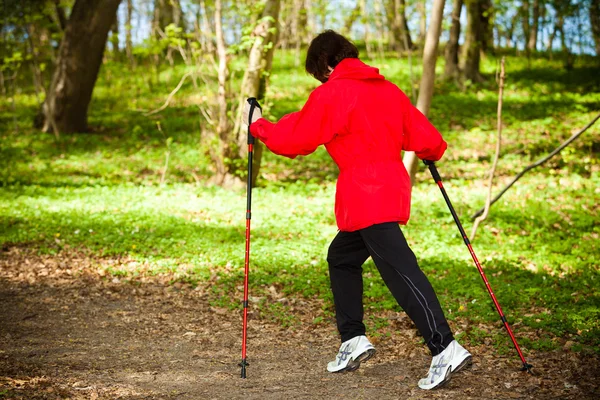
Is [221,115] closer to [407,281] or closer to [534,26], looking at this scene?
[407,281]

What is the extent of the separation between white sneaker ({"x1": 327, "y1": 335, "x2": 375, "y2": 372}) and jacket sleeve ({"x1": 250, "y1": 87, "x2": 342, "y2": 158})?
147cm

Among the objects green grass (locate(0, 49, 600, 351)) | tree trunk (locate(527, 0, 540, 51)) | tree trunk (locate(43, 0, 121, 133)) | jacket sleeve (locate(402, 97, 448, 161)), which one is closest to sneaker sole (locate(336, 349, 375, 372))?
green grass (locate(0, 49, 600, 351))

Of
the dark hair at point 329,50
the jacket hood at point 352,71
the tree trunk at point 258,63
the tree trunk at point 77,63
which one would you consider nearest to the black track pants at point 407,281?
the jacket hood at point 352,71

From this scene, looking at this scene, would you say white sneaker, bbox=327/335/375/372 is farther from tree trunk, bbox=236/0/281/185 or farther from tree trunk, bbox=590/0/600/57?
tree trunk, bbox=590/0/600/57

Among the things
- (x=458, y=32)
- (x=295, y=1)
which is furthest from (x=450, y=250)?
(x=295, y=1)

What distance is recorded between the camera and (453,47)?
730 inches

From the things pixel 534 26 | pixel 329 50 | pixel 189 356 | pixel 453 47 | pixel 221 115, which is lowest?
pixel 189 356

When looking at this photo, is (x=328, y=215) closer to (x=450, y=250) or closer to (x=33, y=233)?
(x=450, y=250)

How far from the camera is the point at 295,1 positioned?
Result: 22984 mm

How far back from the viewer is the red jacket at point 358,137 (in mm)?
3863

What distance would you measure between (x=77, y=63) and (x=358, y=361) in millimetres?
12818

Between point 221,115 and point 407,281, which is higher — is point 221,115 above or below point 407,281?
above

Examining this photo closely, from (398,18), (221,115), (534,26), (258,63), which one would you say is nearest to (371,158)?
(221,115)

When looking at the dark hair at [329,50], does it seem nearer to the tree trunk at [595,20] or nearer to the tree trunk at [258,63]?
the tree trunk at [258,63]
